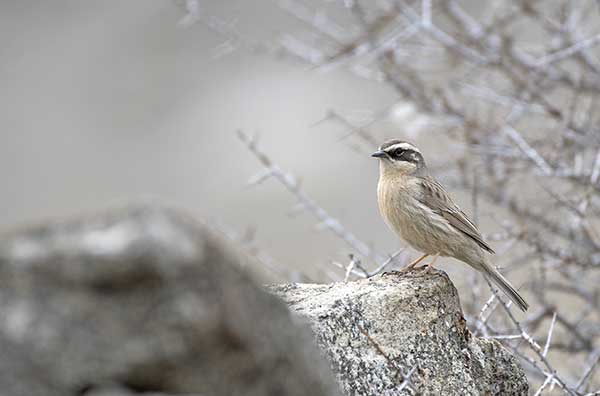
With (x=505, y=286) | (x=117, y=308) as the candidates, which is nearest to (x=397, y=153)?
(x=505, y=286)

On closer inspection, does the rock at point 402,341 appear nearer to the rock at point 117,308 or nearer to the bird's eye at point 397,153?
the rock at point 117,308

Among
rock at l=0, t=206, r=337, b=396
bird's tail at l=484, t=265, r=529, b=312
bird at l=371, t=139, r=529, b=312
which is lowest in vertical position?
rock at l=0, t=206, r=337, b=396

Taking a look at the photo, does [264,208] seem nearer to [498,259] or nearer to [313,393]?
[498,259]

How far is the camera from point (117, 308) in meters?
2.21

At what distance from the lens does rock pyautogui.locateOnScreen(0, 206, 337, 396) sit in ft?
7.04

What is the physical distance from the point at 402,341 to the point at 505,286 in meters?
2.42

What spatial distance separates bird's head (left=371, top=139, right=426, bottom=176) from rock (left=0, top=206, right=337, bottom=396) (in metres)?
4.92

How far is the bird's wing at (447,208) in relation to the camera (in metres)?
6.80

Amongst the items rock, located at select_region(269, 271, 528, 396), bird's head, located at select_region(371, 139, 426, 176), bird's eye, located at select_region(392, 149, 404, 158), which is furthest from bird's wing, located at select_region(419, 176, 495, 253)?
rock, located at select_region(269, 271, 528, 396)

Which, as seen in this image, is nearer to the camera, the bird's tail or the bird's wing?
the bird's tail

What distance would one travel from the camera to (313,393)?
2592mm

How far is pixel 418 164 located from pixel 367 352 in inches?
135

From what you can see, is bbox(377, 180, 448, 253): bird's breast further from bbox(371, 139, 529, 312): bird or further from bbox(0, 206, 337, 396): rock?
bbox(0, 206, 337, 396): rock

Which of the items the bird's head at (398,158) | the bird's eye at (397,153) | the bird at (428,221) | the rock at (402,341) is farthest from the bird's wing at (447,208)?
the rock at (402,341)
